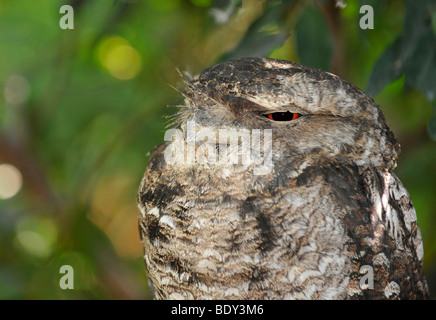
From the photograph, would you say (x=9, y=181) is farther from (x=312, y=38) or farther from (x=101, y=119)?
(x=312, y=38)

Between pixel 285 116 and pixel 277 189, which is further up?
pixel 285 116

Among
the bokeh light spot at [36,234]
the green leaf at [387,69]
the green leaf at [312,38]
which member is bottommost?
the bokeh light spot at [36,234]

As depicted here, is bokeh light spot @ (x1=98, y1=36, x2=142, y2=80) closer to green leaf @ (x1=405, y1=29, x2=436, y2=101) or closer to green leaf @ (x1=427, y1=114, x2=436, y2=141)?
green leaf @ (x1=405, y1=29, x2=436, y2=101)

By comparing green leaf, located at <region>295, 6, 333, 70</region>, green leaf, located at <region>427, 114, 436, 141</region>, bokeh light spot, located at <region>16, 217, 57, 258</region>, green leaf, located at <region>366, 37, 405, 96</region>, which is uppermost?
green leaf, located at <region>295, 6, 333, 70</region>

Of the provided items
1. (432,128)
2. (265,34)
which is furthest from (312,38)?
(432,128)

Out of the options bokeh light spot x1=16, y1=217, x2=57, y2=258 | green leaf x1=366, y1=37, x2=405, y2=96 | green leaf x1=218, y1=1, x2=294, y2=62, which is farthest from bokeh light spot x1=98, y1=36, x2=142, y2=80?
green leaf x1=366, y1=37, x2=405, y2=96

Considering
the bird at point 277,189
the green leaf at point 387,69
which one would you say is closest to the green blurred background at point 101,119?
the green leaf at point 387,69

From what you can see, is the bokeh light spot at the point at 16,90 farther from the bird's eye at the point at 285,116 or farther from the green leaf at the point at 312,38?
the bird's eye at the point at 285,116

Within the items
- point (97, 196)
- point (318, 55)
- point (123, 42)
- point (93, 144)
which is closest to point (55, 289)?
point (97, 196)
